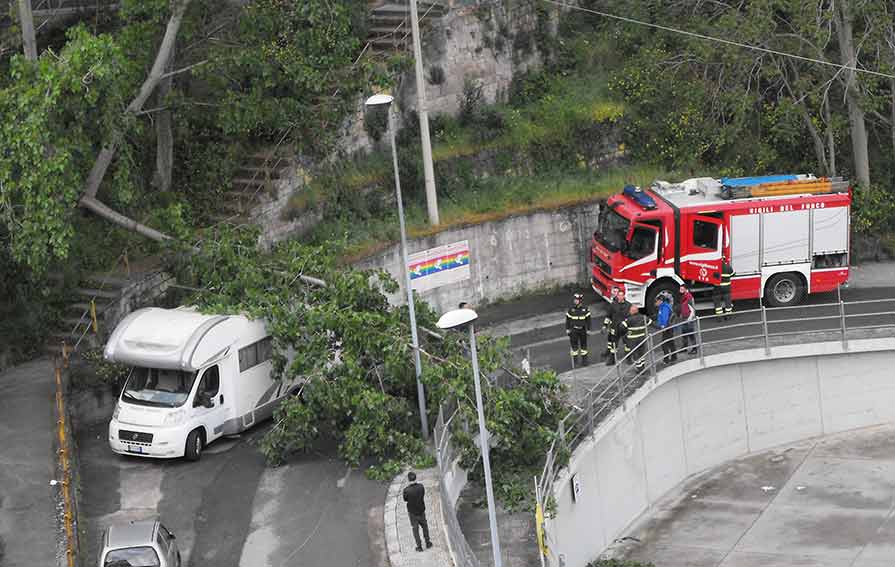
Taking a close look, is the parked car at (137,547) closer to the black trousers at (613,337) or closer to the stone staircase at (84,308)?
the stone staircase at (84,308)

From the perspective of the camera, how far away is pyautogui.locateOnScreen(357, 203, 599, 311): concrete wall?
115 feet

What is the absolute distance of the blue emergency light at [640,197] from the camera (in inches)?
1300

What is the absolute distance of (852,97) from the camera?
36.7m

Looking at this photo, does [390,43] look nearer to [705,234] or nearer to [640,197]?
[640,197]

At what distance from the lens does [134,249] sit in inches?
1288

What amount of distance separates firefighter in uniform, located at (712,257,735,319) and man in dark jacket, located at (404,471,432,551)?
12.6 metres

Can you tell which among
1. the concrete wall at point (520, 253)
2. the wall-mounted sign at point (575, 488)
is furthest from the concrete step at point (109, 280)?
the wall-mounted sign at point (575, 488)

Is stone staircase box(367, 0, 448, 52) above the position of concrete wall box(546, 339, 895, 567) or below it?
above

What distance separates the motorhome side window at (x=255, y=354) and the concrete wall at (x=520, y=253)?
7632 mm

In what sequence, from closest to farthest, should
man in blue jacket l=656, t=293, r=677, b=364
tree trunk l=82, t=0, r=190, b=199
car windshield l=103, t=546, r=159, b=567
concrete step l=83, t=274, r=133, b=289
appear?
car windshield l=103, t=546, r=159, b=567 → tree trunk l=82, t=0, r=190, b=199 → man in blue jacket l=656, t=293, r=677, b=364 → concrete step l=83, t=274, r=133, b=289

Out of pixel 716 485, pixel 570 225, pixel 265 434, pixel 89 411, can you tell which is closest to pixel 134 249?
pixel 89 411

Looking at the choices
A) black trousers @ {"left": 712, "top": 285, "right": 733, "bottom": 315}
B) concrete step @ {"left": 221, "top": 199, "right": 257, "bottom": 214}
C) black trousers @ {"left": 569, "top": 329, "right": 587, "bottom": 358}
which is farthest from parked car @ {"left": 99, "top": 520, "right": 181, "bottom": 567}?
black trousers @ {"left": 712, "top": 285, "right": 733, "bottom": 315}

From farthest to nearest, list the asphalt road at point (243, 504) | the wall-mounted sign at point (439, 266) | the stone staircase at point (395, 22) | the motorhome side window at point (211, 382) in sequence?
the stone staircase at point (395, 22) < the wall-mounted sign at point (439, 266) < the motorhome side window at point (211, 382) < the asphalt road at point (243, 504)

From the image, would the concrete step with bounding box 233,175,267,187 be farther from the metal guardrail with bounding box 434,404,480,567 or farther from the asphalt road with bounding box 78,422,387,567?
the metal guardrail with bounding box 434,404,480,567
